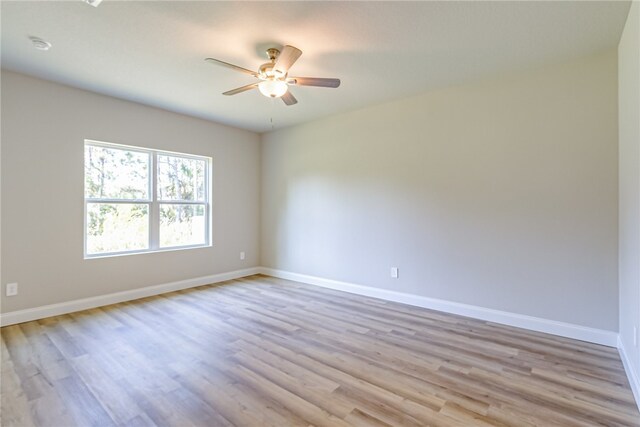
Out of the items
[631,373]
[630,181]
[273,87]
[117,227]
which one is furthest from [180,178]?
[631,373]

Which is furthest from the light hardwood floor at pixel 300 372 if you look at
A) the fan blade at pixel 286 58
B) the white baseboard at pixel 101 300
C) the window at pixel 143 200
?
the fan blade at pixel 286 58

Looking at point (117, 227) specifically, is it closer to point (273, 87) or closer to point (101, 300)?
point (101, 300)

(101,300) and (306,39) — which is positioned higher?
(306,39)

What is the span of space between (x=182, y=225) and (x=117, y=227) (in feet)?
2.91

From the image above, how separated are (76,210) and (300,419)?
3579mm

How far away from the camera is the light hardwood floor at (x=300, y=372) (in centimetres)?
184

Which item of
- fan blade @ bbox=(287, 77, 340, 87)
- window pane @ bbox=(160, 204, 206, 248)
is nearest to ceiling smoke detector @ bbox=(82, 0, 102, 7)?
fan blade @ bbox=(287, 77, 340, 87)

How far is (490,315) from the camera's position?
333 centimetres

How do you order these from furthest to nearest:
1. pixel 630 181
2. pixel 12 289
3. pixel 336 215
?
1. pixel 336 215
2. pixel 12 289
3. pixel 630 181

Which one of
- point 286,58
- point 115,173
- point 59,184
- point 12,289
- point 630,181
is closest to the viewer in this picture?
point 630,181

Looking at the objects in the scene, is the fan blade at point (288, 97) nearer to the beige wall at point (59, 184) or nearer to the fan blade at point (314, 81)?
the fan blade at point (314, 81)

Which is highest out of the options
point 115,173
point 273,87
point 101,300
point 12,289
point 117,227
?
point 273,87

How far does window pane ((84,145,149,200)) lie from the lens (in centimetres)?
387

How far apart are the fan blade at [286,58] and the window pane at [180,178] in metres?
2.81
